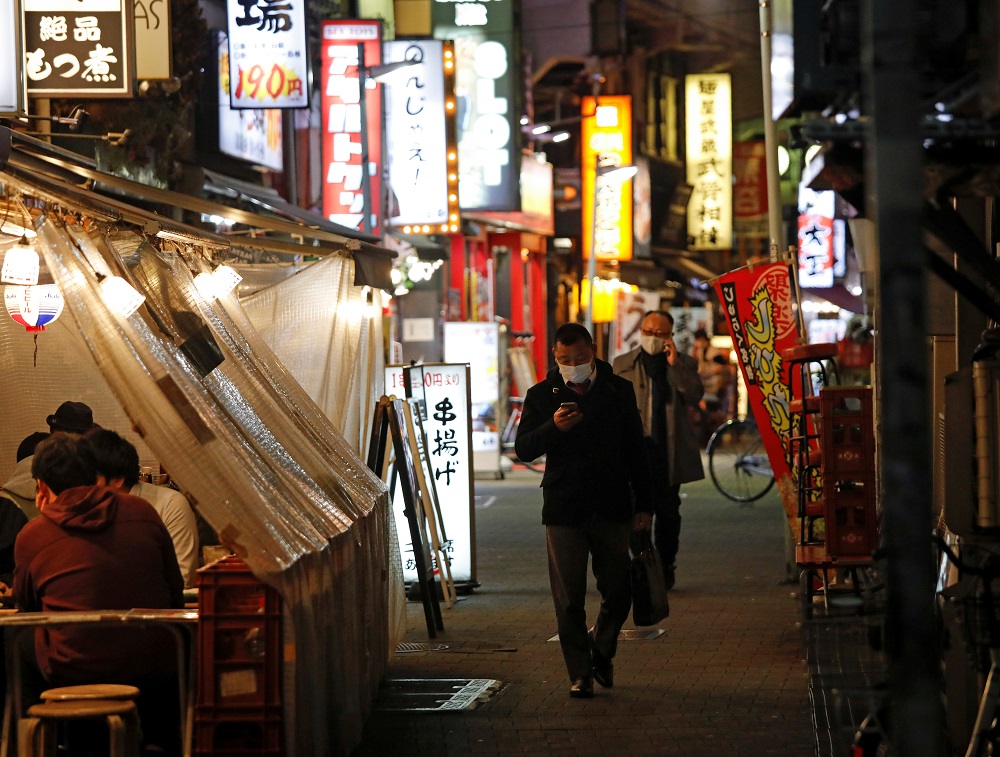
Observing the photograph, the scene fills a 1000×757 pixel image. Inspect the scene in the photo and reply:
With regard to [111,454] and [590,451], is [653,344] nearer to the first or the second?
[590,451]

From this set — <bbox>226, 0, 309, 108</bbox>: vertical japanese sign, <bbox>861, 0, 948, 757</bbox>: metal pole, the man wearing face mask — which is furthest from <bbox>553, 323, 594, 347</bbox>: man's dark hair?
<bbox>226, 0, 309, 108</bbox>: vertical japanese sign

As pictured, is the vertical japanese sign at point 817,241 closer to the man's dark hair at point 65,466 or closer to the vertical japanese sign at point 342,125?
the vertical japanese sign at point 342,125

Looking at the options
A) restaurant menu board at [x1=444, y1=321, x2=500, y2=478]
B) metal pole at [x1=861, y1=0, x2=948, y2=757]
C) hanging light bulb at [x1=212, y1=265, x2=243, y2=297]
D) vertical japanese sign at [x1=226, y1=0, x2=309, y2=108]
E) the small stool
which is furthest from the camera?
restaurant menu board at [x1=444, y1=321, x2=500, y2=478]

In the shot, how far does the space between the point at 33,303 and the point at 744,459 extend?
1310 cm

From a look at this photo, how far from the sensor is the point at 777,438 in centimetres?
1156

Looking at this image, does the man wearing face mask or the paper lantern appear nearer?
the paper lantern

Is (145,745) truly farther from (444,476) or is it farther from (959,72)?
(444,476)

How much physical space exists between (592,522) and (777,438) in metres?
3.42

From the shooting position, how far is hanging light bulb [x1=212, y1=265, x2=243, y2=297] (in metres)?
9.90

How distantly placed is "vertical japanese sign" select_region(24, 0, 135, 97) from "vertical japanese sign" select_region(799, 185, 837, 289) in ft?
73.1

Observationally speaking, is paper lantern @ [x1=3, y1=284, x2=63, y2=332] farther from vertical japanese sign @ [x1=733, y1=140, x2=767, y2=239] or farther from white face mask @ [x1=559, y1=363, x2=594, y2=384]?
vertical japanese sign @ [x1=733, y1=140, x2=767, y2=239]

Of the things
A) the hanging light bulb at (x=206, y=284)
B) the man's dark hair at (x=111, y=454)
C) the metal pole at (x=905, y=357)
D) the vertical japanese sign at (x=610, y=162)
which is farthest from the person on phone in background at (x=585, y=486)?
the vertical japanese sign at (x=610, y=162)

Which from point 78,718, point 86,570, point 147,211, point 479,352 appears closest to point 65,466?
point 86,570

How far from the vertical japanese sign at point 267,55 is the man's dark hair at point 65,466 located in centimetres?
1168
